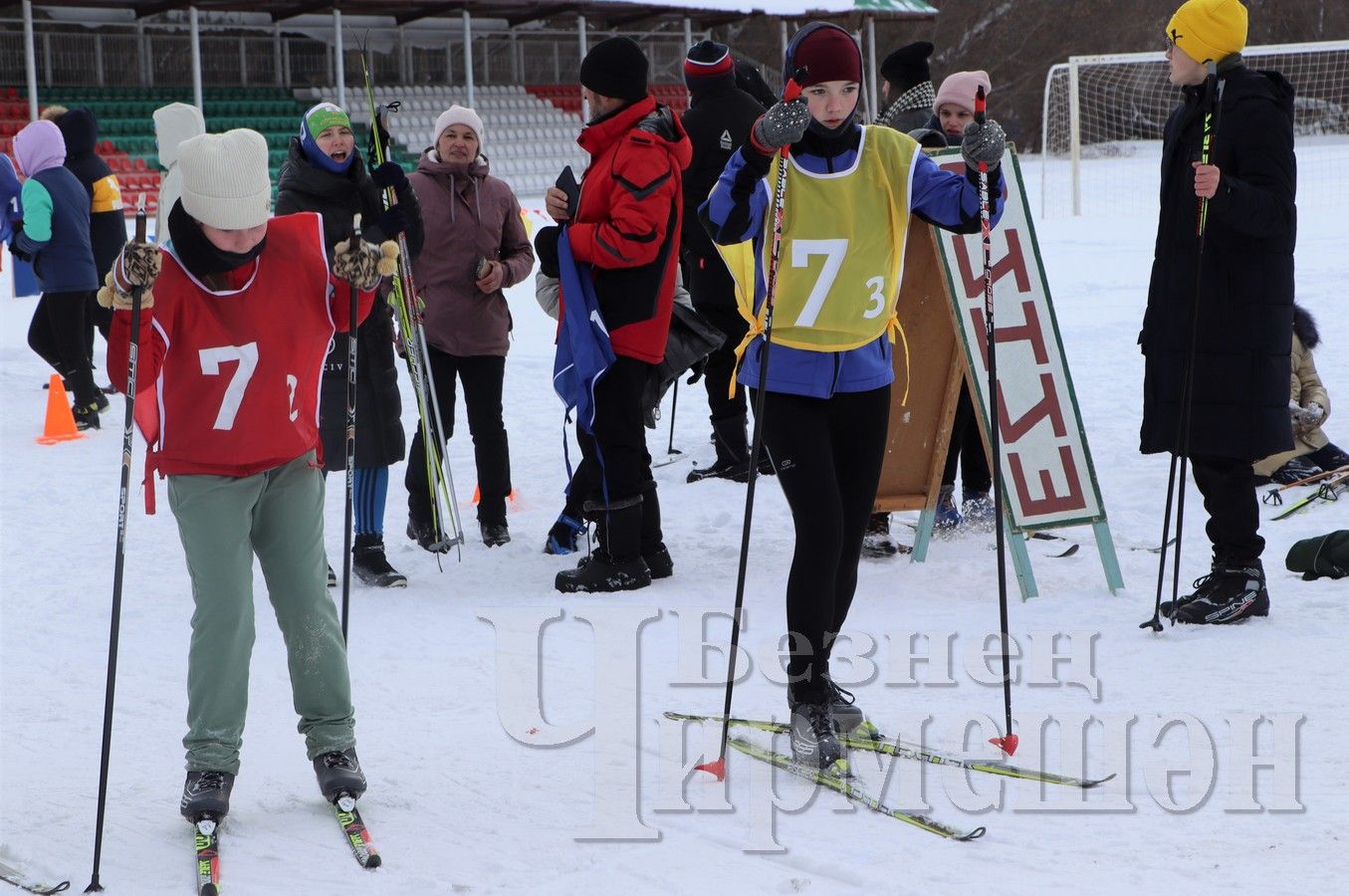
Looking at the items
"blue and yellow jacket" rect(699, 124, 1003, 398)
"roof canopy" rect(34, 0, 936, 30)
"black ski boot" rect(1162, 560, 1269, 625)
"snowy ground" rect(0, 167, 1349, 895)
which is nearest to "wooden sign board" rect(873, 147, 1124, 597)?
"snowy ground" rect(0, 167, 1349, 895)

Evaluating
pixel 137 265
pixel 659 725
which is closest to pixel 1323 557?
pixel 659 725

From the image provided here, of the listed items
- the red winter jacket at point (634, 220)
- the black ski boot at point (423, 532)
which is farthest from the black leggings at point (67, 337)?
the red winter jacket at point (634, 220)

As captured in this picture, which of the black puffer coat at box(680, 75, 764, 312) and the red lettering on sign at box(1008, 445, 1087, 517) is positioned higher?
the black puffer coat at box(680, 75, 764, 312)

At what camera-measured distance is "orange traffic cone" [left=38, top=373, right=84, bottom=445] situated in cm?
809

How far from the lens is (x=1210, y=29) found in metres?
4.34

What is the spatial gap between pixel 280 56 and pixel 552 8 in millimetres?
5425

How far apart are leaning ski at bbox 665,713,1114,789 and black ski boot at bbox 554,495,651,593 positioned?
55.3 inches

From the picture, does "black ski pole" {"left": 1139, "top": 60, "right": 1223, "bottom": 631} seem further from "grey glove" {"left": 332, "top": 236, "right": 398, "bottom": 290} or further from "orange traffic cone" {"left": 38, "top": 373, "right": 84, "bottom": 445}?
"orange traffic cone" {"left": 38, "top": 373, "right": 84, "bottom": 445}

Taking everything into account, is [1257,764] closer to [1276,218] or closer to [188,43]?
[1276,218]

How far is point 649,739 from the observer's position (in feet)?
12.4

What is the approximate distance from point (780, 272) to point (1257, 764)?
1.66m

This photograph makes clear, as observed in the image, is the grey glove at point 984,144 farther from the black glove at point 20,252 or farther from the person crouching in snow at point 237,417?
the black glove at point 20,252

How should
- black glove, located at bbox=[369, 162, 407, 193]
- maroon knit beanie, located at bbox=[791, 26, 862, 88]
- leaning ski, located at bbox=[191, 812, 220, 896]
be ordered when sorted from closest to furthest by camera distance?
leaning ski, located at bbox=[191, 812, 220, 896]
maroon knit beanie, located at bbox=[791, 26, 862, 88]
black glove, located at bbox=[369, 162, 407, 193]

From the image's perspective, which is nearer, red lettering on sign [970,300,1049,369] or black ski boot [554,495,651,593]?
red lettering on sign [970,300,1049,369]
